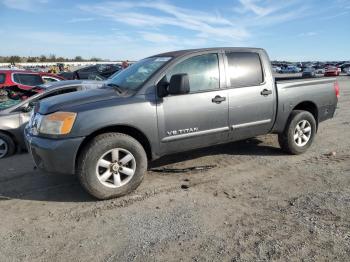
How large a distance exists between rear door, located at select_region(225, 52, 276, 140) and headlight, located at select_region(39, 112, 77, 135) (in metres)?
2.31

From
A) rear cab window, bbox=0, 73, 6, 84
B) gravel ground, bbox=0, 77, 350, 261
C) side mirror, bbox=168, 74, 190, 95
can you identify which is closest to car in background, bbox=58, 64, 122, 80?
rear cab window, bbox=0, 73, 6, 84

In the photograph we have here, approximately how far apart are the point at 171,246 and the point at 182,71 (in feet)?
8.25

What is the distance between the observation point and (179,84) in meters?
4.54

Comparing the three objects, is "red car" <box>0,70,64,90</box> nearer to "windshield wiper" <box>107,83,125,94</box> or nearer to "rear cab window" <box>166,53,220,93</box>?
"windshield wiper" <box>107,83,125,94</box>

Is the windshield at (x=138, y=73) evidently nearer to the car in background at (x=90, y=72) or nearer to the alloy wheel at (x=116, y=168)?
the alloy wheel at (x=116, y=168)

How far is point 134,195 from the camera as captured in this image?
179 inches

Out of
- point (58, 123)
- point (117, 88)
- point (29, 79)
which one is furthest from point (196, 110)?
point (29, 79)

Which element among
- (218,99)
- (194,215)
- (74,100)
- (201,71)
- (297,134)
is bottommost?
(194,215)

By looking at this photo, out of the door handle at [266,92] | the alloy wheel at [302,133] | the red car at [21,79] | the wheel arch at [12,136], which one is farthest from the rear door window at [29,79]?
the alloy wheel at [302,133]

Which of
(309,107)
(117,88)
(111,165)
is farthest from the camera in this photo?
(309,107)

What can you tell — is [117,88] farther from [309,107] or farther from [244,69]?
[309,107]

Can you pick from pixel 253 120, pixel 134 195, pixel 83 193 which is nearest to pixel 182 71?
pixel 253 120

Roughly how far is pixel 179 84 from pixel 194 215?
64.8 inches

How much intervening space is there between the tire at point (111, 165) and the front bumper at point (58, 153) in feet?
0.36
